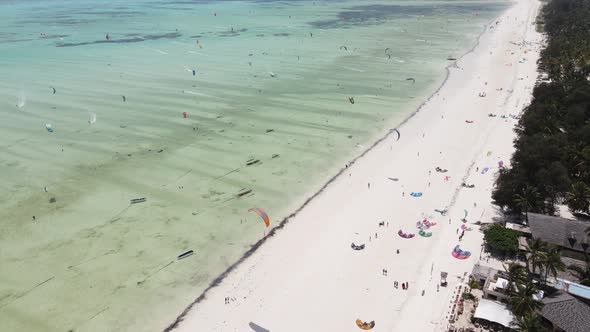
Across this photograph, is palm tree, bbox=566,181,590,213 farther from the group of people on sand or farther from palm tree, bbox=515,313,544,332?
the group of people on sand

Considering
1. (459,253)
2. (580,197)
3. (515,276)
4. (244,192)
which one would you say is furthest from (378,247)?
(580,197)

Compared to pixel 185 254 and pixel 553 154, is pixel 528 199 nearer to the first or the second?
pixel 553 154

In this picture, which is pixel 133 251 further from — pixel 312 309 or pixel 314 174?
pixel 314 174

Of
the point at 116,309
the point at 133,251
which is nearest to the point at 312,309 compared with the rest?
the point at 116,309

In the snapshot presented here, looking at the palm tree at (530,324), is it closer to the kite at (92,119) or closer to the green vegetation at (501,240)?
the green vegetation at (501,240)

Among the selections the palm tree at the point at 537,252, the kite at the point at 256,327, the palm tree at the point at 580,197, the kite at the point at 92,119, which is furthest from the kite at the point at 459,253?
the kite at the point at 92,119
